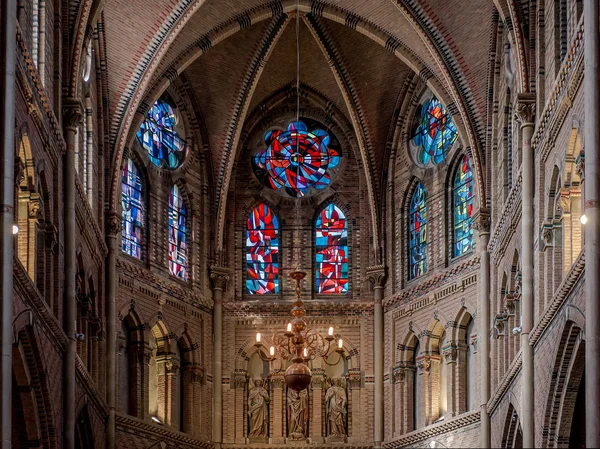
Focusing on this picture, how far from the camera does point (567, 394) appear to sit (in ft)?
84.6

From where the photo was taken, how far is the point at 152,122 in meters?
37.3

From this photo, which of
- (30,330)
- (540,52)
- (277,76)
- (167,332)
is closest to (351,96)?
(277,76)

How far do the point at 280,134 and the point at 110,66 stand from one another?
706 centimetres

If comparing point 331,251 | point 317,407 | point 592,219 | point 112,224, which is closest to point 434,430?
point 317,407

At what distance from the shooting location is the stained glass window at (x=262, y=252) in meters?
39.1

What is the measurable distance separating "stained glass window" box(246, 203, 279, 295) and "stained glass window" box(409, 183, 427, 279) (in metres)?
3.41

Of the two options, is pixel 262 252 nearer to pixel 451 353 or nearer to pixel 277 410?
pixel 277 410

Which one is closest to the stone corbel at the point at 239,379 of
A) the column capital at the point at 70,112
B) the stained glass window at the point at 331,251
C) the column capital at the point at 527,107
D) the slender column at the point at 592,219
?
the stained glass window at the point at 331,251

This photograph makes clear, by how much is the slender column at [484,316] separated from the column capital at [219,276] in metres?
6.90

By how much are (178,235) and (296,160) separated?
149 inches

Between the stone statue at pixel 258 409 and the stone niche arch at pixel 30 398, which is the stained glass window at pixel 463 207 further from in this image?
the stone niche arch at pixel 30 398

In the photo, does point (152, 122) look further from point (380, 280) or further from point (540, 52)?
point (540, 52)

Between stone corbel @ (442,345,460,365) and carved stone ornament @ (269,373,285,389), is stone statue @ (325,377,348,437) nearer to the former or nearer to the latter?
carved stone ornament @ (269,373,285,389)

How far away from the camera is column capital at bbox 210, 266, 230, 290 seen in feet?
126
